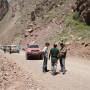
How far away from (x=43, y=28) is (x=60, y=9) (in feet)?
16.6

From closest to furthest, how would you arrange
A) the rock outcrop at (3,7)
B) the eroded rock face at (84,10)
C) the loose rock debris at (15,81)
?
the loose rock debris at (15,81)
the eroded rock face at (84,10)
the rock outcrop at (3,7)

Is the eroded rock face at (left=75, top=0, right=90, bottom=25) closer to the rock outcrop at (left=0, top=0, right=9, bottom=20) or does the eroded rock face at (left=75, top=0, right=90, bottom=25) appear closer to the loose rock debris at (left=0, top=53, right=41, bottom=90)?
the loose rock debris at (left=0, top=53, right=41, bottom=90)

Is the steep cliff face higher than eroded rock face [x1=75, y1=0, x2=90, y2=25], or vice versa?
the steep cliff face

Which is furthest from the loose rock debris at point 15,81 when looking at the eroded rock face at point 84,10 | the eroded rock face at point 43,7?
the eroded rock face at point 43,7

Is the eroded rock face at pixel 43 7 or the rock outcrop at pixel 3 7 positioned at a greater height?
the rock outcrop at pixel 3 7

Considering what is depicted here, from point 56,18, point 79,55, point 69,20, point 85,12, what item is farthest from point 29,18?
point 79,55

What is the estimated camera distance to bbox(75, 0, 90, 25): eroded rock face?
2279 inches

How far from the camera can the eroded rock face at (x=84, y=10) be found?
57.9 m

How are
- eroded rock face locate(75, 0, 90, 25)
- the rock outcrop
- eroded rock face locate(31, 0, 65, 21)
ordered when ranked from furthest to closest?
the rock outcrop
eroded rock face locate(31, 0, 65, 21)
eroded rock face locate(75, 0, 90, 25)

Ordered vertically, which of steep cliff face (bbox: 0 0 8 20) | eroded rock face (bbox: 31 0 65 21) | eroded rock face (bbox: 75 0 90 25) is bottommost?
eroded rock face (bbox: 75 0 90 25)

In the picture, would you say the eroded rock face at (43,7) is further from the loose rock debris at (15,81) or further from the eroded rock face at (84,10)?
the loose rock debris at (15,81)

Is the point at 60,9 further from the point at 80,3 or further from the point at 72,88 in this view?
the point at 72,88

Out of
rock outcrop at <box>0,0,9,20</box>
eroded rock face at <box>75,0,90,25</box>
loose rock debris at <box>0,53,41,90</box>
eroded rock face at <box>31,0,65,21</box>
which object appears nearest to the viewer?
loose rock debris at <box>0,53,41,90</box>

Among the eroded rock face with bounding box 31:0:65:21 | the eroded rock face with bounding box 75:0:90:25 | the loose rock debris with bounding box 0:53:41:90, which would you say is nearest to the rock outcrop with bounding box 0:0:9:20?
the eroded rock face with bounding box 31:0:65:21
